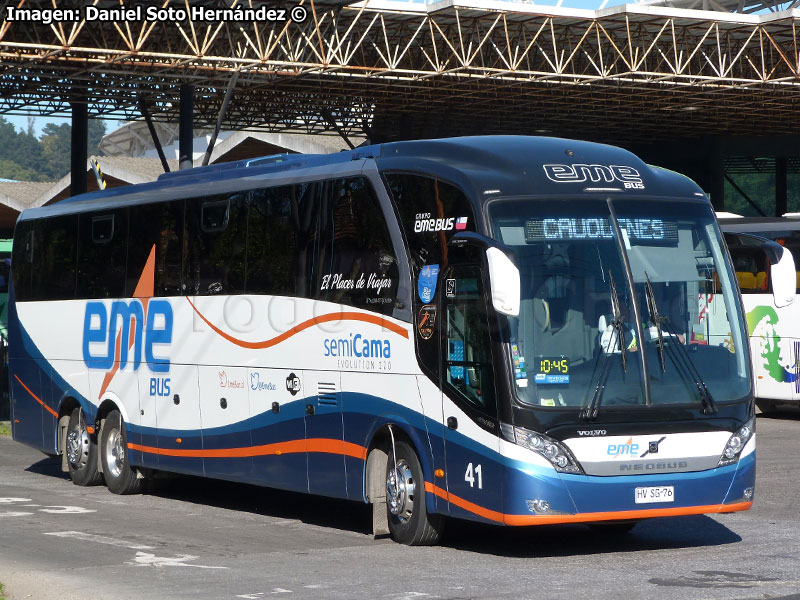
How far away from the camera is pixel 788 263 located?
11016 millimetres

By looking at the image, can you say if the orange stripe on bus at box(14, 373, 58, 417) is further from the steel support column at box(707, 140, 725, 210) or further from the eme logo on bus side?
the steel support column at box(707, 140, 725, 210)

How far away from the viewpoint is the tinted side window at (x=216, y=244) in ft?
44.5

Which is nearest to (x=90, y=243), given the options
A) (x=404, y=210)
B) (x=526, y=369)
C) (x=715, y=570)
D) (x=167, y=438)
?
(x=167, y=438)

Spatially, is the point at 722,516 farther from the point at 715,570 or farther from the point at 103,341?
the point at 103,341

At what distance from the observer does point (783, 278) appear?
11.0 m

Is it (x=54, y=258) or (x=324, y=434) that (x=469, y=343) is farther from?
(x=54, y=258)

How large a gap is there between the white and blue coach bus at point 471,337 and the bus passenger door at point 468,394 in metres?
0.02

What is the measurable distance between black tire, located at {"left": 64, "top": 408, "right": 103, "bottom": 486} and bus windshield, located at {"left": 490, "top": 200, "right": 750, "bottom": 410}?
7.48m

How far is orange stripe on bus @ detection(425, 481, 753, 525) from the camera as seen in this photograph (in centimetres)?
1004

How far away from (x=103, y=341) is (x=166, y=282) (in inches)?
60.1

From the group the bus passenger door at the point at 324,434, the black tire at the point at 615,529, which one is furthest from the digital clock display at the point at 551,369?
the bus passenger door at the point at 324,434

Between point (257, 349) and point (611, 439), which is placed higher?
point (257, 349)

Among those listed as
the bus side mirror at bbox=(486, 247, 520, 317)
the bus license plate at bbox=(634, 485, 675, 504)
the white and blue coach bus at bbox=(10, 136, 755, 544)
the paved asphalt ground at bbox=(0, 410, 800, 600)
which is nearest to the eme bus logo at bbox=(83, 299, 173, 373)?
the white and blue coach bus at bbox=(10, 136, 755, 544)

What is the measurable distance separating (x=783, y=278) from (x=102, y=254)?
322 inches
